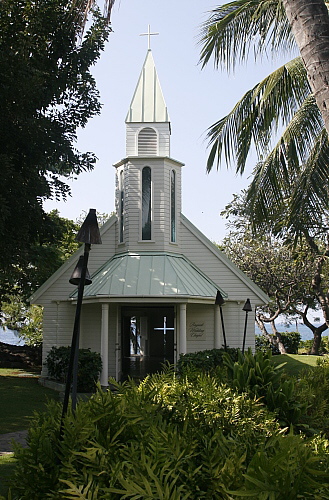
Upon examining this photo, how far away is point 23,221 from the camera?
14430 millimetres

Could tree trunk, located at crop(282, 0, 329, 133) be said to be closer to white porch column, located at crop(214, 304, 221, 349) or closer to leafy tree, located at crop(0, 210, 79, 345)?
leafy tree, located at crop(0, 210, 79, 345)

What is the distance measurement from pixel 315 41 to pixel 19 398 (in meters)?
12.4

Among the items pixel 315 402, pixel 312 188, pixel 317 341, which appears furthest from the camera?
pixel 317 341

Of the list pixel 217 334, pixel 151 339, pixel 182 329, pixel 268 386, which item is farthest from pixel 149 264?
pixel 268 386

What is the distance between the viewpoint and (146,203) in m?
18.8

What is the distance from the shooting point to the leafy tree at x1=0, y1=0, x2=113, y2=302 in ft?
45.6

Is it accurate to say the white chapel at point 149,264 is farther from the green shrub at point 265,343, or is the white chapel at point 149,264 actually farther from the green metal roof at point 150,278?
the green shrub at point 265,343

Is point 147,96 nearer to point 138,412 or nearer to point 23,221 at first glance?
point 23,221

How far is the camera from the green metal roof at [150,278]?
1670 cm

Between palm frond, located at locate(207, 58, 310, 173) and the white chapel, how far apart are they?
6146 mm

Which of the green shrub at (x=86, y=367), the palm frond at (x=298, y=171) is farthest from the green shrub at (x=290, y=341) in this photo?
the palm frond at (x=298, y=171)

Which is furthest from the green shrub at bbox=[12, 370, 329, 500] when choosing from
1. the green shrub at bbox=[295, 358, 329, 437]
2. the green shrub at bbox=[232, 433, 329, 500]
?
the green shrub at bbox=[295, 358, 329, 437]

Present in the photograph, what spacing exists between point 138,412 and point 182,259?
14114 mm

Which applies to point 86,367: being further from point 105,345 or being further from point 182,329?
point 182,329
